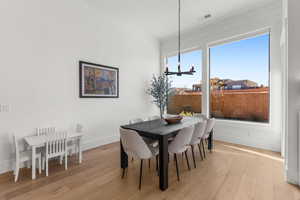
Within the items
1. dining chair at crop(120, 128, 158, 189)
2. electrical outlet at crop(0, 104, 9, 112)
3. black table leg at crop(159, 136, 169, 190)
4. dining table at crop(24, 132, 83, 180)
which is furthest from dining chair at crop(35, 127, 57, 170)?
black table leg at crop(159, 136, 169, 190)

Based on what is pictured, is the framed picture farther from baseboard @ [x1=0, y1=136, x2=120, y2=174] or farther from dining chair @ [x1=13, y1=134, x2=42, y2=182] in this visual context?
dining chair @ [x1=13, y1=134, x2=42, y2=182]

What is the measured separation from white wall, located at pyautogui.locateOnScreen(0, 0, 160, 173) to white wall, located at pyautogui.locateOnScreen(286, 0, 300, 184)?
141 inches

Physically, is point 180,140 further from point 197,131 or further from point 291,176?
point 291,176

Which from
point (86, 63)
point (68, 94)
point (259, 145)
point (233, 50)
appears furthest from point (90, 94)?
point (259, 145)

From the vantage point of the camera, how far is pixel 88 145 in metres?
3.60

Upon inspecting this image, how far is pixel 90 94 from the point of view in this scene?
359cm

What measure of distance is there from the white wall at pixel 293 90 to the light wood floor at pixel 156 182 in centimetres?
31

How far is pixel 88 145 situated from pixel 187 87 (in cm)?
345

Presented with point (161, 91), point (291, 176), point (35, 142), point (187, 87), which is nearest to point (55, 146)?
point (35, 142)

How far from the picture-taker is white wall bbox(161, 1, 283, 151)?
3285 millimetres

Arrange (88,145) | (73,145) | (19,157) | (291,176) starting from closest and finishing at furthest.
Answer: (291,176)
(19,157)
(73,145)
(88,145)

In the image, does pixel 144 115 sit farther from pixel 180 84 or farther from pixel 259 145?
pixel 259 145

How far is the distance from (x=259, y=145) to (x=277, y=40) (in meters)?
2.44

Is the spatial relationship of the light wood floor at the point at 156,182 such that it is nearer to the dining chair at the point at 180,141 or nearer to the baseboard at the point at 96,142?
the dining chair at the point at 180,141
